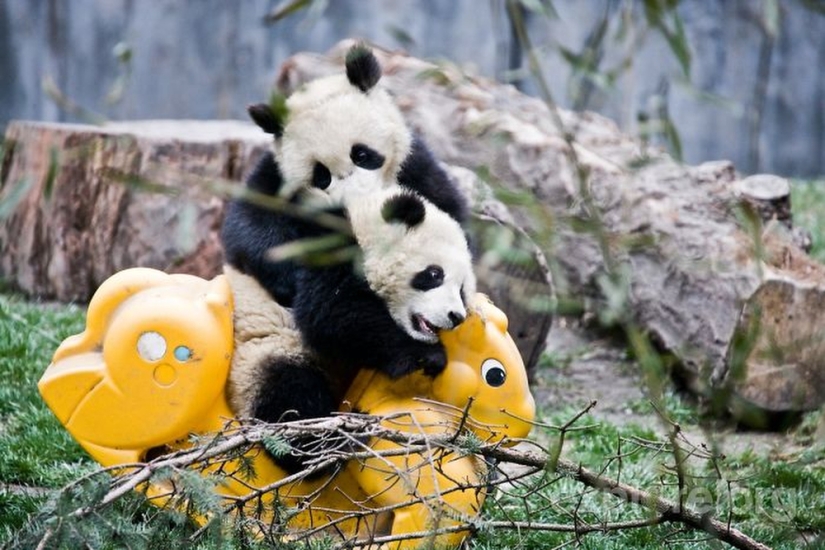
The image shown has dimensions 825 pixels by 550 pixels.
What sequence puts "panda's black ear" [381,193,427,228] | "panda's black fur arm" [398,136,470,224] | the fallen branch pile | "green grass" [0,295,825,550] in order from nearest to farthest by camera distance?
the fallen branch pile < "green grass" [0,295,825,550] < "panda's black ear" [381,193,427,228] < "panda's black fur arm" [398,136,470,224]

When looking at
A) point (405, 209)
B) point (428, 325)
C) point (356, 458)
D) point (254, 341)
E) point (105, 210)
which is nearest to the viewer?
point (356, 458)

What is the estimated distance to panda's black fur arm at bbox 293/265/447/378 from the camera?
9.97 ft

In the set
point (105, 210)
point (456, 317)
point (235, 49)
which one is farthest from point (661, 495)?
point (235, 49)

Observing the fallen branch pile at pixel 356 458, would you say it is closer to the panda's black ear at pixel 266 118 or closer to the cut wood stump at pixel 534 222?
the panda's black ear at pixel 266 118

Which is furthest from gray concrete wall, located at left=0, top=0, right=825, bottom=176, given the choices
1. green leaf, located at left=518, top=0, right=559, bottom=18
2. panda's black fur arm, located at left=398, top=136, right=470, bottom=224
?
green leaf, located at left=518, top=0, right=559, bottom=18

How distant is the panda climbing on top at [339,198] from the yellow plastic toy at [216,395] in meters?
0.12

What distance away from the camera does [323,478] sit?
3160 mm

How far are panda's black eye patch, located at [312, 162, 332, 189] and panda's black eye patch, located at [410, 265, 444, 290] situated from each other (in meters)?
0.63

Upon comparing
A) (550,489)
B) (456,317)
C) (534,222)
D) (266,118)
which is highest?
(266,118)

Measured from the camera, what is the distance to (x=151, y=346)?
120 inches

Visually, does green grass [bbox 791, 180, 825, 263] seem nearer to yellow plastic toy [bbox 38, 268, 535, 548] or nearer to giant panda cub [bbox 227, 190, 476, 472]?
yellow plastic toy [bbox 38, 268, 535, 548]

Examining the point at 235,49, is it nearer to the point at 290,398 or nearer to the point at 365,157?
the point at 365,157

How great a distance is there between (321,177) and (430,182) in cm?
39

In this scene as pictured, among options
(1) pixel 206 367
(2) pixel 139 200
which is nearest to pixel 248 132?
(2) pixel 139 200
